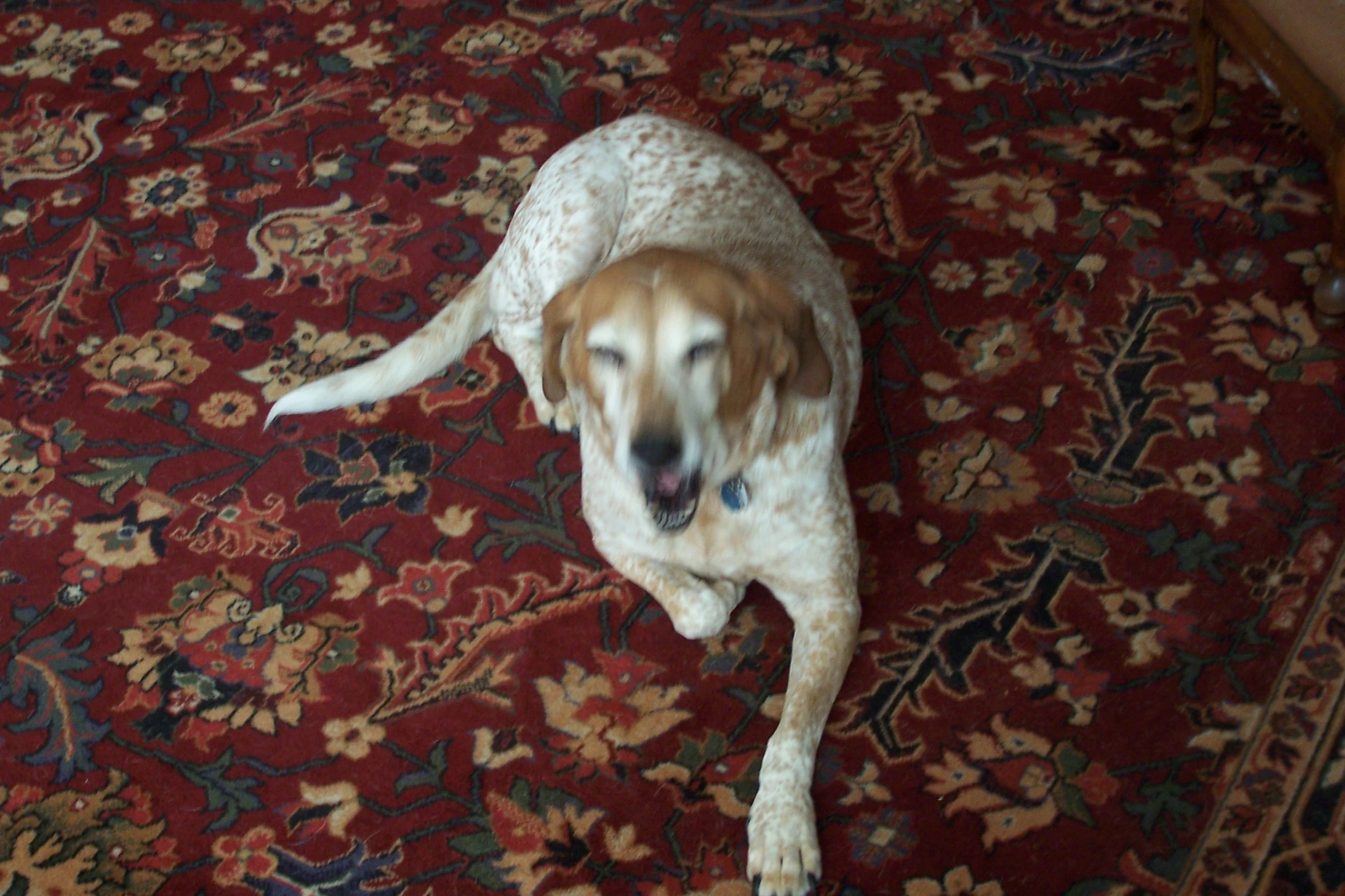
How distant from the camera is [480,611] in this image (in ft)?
7.17

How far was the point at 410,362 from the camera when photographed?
2.42 meters

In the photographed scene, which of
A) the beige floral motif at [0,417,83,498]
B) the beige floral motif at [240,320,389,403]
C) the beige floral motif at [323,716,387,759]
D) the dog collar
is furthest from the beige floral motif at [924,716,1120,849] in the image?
the beige floral motif at [0,417,83,498]

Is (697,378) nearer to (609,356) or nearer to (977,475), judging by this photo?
(609,356)

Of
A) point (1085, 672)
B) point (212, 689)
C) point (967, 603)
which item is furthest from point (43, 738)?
point (1085, 672)

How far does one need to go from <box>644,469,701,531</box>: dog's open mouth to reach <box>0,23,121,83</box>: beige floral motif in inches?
127

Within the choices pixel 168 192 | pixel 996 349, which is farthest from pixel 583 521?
pixel 168 192

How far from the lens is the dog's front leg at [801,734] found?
1.75 m

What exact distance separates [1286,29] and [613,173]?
170 cm

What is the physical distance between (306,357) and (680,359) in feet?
4.97

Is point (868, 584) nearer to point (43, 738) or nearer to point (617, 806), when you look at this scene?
point (617, 806)

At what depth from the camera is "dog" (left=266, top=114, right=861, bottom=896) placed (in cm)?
158

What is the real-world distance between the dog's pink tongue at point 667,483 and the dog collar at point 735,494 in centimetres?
22

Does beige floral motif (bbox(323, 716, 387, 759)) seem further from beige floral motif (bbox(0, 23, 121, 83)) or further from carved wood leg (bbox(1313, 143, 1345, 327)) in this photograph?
beige floral motif (bbox(0, 23, 121, 83))

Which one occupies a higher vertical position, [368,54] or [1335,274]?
[1335,274]
